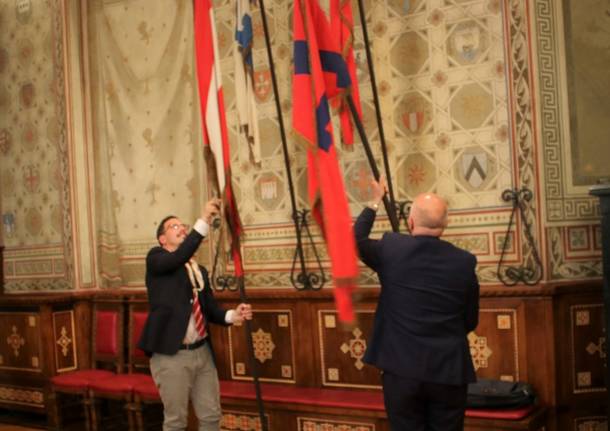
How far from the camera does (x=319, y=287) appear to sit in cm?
570

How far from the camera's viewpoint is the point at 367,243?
368 cm

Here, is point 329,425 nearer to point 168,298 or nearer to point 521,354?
point 521,354

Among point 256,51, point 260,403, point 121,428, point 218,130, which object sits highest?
point 256,51

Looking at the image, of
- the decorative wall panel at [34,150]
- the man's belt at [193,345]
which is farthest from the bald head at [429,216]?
the decorative wall panel at [34,150]

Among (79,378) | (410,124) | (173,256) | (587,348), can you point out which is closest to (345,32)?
(410,124)

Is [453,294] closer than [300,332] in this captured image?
Yes

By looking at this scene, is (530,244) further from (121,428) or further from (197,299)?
(121,428)

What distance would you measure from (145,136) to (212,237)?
1.18 metres

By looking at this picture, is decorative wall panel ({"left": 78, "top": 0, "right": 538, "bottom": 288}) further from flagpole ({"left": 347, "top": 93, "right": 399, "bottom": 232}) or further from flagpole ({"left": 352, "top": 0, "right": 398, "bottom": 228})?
flagpole ({"left": 347, "top": 93, "right": 399, "bottom": 232})

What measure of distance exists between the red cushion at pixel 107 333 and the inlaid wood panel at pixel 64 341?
340mm

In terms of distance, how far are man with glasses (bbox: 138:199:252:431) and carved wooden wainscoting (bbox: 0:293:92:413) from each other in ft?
8.75

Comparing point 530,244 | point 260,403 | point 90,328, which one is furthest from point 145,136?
point 530,244

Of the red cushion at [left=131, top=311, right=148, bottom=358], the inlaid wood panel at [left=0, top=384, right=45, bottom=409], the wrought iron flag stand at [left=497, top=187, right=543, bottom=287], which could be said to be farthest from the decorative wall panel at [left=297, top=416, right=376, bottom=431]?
the inlaid wood panel at [left=0, top=384, right=45, bottom=409]

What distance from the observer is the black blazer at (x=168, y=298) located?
14.6 ft
